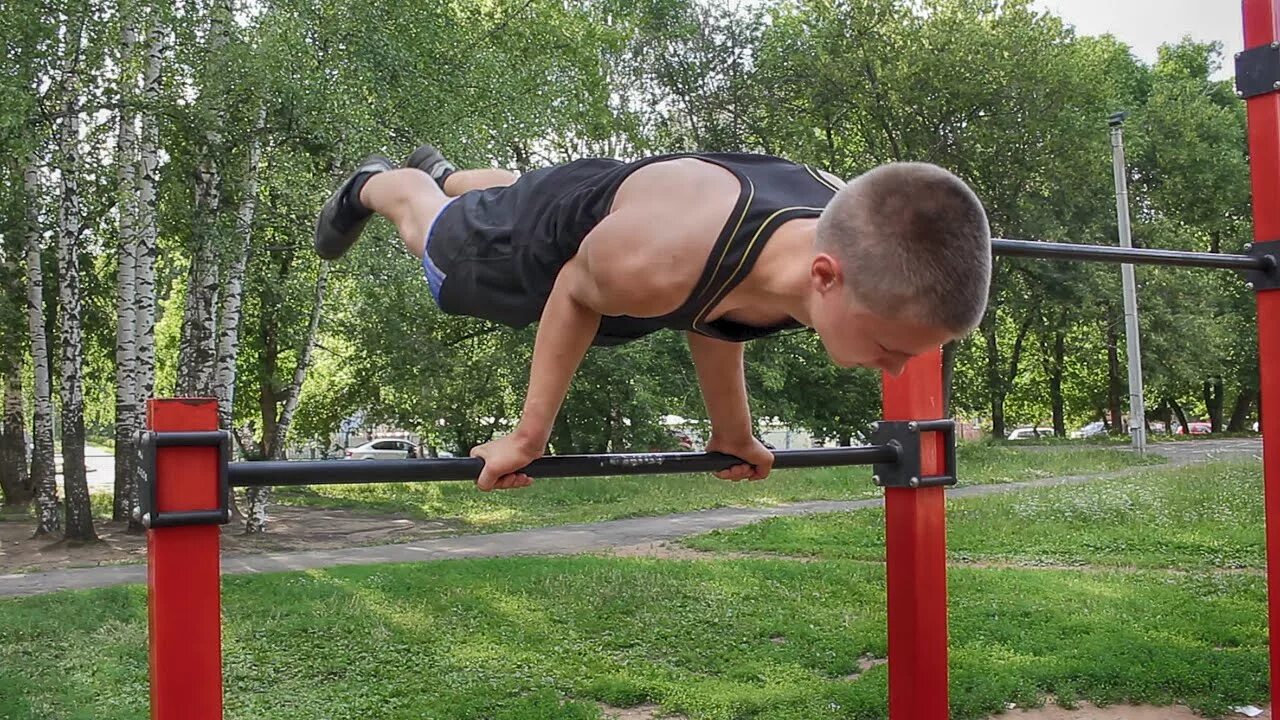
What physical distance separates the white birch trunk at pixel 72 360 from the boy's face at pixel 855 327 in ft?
32.8

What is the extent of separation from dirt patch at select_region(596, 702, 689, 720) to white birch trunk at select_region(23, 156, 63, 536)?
8665mm

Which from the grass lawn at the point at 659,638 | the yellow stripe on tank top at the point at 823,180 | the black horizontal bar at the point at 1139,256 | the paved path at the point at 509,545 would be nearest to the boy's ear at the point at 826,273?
the yellow stripe on tank top at the point at 823,180

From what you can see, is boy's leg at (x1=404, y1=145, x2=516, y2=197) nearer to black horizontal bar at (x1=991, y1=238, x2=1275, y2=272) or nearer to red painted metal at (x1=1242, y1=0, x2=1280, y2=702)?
black horizontal bar at (x1=991, y1=238, x2=1275, y2=272)

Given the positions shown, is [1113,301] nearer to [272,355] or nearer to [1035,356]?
[1035,356]

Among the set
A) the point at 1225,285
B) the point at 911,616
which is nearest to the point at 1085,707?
the point at 911,616

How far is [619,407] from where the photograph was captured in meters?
16.1

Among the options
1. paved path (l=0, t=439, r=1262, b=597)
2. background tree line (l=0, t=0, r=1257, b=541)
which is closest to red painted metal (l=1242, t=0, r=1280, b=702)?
paved path (l=0, t=439, r=1262, b=597)

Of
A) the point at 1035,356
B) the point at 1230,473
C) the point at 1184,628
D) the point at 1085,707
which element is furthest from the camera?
the point at 1035,356

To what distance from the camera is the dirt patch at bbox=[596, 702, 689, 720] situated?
14.3 feet

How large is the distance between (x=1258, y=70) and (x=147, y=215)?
29.0 ft

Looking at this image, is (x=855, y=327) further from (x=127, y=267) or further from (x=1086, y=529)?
(x=127, y=267)

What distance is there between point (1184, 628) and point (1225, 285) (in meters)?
21.7

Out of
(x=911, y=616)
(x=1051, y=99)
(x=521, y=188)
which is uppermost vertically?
(x=1051, y=99)

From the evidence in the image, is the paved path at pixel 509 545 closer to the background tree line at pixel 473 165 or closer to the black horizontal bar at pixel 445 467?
the background tree line at pixel 473 165
